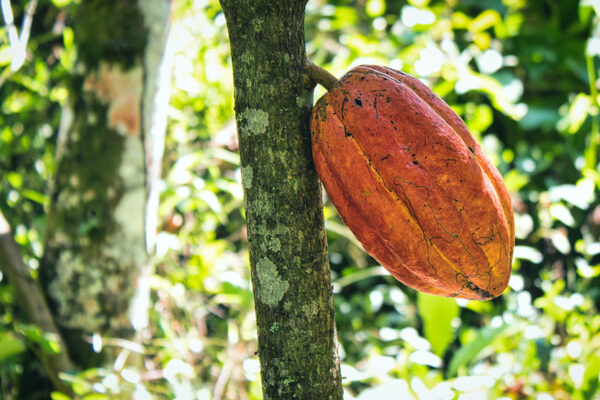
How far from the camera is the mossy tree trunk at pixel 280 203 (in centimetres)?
56

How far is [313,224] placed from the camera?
1.90 feet

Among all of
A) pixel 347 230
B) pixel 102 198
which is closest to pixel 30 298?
pixel 102 198

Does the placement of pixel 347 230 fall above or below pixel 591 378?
above

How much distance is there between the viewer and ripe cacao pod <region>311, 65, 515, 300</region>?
59cm

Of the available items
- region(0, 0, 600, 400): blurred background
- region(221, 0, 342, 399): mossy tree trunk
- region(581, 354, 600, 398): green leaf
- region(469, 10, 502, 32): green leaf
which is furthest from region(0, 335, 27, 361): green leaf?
region(469, 10, 502, 32): green leaf

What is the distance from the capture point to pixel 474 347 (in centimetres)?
135

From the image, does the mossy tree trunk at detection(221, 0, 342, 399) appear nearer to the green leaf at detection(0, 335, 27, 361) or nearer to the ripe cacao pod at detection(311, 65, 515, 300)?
the ripe cacao pod at detection(311, 65, 515, 300)

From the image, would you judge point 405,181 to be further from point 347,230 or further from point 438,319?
point 347,230

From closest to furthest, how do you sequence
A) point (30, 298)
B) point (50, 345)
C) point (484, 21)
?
point (50, 345) → point (30, 298) → point (484, 21)

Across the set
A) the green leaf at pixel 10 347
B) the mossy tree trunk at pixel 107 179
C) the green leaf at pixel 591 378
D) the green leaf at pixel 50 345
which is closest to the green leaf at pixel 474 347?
the green leaf at pixel 591 378

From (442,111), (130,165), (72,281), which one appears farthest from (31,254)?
(442,111)

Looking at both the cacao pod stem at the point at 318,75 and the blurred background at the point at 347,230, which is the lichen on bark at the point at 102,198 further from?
the cacao pod stem at the point at 318,75

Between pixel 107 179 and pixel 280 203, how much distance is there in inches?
39.4

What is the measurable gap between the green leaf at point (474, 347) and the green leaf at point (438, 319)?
0.05 m
